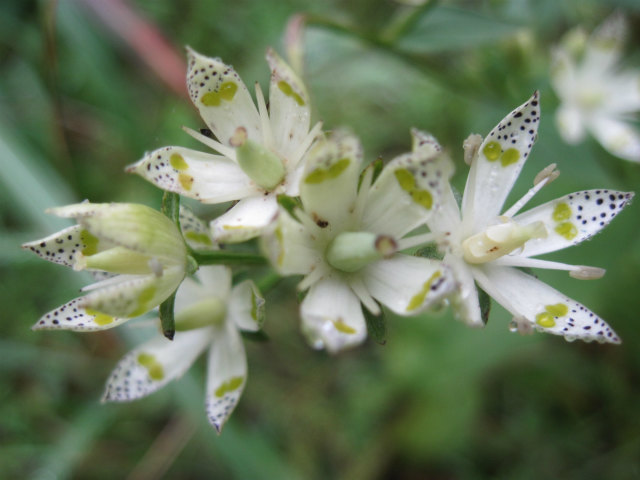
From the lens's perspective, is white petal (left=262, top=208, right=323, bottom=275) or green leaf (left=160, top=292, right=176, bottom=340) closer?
white petal (left=262, top=208, right=323, bottom=275)

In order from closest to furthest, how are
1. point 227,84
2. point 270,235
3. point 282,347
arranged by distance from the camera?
point 270,235
point 227,84
point 282,347

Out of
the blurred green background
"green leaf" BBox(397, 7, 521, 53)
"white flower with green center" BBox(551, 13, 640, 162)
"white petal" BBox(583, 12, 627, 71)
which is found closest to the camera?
"green leaf" BBox(397, 7, 521, 53)

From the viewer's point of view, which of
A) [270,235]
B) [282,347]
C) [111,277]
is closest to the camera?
[270,235]

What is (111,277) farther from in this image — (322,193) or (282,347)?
(282,347)

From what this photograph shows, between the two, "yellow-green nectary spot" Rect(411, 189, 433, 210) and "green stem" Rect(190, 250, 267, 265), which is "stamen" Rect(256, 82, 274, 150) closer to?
"green stem" Rect(190, 250, 267, 265)

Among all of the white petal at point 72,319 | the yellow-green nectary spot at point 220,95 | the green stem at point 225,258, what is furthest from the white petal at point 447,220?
the white petal at point 72,319

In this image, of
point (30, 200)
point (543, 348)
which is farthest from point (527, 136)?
point (30, 200)

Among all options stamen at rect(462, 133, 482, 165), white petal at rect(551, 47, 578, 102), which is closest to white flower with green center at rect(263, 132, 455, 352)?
stamen at rect(462, 133, 482, 165)
